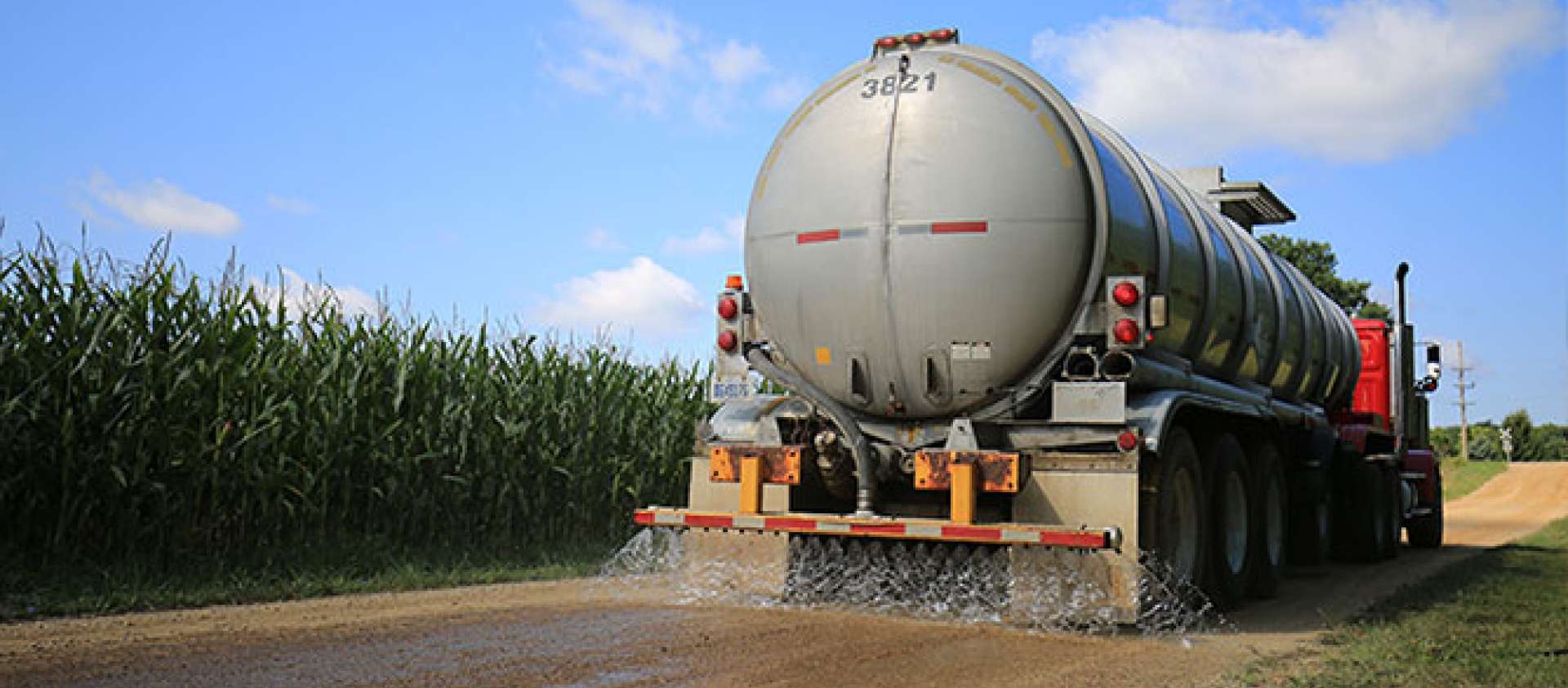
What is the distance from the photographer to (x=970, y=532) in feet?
24.7

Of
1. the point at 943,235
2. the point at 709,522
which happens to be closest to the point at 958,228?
the point at 943,235

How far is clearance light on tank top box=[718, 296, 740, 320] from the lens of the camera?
904cm

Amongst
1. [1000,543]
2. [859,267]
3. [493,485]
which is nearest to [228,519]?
[493,485]

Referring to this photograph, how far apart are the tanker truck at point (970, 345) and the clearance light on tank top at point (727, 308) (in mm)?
16

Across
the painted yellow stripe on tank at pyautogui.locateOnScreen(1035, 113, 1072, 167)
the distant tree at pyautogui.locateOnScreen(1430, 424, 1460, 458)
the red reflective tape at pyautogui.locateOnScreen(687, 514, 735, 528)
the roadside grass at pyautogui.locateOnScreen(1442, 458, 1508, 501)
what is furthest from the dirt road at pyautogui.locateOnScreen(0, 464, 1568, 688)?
the distant tree at pyautogui.locateOnScreen(1430, 424, 1460, 458)

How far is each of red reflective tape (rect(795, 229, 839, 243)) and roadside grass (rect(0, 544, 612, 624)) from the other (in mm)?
3603

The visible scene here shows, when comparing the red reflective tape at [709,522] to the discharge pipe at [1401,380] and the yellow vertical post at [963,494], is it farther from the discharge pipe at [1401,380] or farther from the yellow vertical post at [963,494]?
the discharge pipe at [1401,380]

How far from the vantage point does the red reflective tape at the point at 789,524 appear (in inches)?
314

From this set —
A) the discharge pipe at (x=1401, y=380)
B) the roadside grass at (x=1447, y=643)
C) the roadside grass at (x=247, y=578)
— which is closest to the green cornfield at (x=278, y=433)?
the roadside grass at (x=247, y=578)

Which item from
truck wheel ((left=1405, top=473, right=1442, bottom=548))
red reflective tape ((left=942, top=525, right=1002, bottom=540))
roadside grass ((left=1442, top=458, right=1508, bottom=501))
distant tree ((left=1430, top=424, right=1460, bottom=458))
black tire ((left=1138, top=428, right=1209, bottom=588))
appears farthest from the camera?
distant tree ((left=1430, top=424, right=1460, bottom=458))

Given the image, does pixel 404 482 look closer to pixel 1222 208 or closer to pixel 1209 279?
pixel 1209 279

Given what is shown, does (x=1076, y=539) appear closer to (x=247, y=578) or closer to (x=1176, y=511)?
(x=1176, y=511)

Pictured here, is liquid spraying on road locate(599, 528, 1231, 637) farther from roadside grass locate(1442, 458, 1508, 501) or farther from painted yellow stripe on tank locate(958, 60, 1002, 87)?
roadside grass locate(1442, 458, 1508, 501)

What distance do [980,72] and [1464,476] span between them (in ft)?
133
